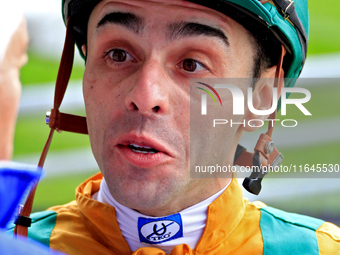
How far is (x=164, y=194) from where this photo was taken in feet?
4.33

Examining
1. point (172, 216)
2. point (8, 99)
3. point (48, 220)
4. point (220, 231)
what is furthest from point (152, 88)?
point (8, 99)

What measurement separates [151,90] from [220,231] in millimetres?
566

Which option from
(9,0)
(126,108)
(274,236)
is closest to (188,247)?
(274,236)

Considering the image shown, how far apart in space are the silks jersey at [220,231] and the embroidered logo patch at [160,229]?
0.05m

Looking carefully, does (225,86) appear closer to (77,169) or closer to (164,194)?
(164,194)

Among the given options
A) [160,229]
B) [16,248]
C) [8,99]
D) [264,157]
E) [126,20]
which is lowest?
[16,248]

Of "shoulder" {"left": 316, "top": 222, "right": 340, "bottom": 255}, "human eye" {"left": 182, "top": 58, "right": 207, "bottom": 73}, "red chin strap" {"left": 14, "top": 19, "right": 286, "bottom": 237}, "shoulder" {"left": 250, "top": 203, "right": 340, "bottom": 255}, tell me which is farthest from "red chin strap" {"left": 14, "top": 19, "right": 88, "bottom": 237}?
"shoulder" {"left": 316, "top": 222, "right": 340, "bottom": 255}

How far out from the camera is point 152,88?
1.26 meters

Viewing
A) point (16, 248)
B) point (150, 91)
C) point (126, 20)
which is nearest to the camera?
point (16, 248)

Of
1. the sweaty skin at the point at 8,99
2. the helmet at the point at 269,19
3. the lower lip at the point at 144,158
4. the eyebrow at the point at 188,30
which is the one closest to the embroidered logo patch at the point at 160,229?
the lower lip at the point at 144,158

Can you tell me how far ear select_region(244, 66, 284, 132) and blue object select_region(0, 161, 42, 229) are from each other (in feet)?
3.48

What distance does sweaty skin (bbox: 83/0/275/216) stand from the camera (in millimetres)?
1287

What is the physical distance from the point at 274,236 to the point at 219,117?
A: 19.4 inches

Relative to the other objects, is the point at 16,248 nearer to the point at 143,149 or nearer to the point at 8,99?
the point at 143,149
